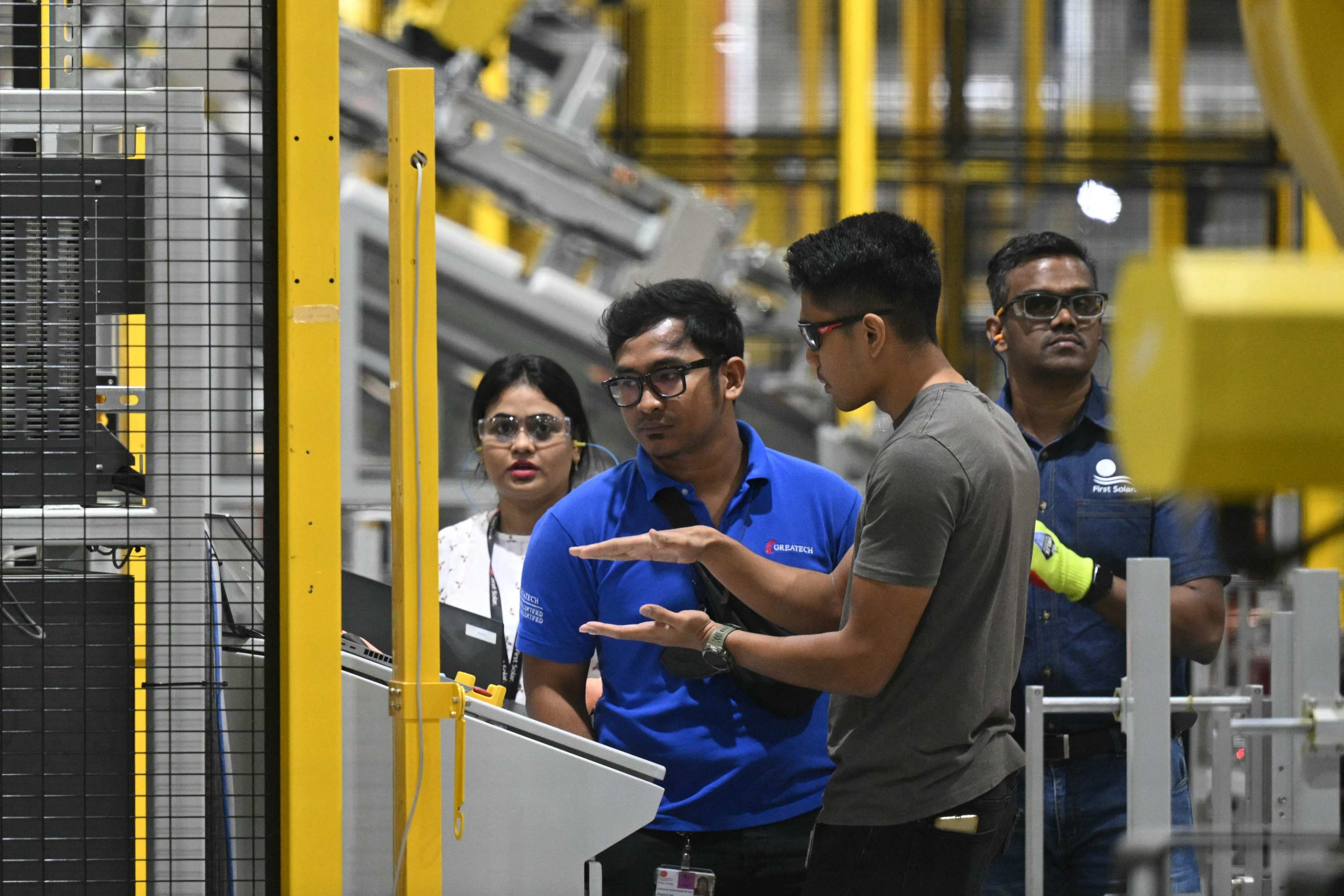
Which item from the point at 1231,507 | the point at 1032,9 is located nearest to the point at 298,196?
the point at 1231,507

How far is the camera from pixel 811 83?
10164 mm

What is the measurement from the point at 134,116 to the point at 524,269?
A: 521 centimetres

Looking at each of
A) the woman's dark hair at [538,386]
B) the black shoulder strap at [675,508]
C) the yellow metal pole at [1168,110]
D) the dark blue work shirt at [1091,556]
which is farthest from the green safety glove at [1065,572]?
the yellow metal pole at [1168,110]

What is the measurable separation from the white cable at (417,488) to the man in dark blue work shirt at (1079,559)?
124 cm

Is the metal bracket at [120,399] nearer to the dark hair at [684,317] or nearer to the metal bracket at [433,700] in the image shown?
the metal bracket at [433,700]

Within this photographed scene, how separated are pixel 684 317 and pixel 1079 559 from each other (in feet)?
3.06

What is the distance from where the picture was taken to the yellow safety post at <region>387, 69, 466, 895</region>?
2.13m

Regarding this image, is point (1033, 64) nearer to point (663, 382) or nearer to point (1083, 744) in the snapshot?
point (1083, 744)

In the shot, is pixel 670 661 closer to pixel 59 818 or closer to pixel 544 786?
pixel 544 786

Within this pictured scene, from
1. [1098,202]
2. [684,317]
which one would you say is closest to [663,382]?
[684,317]

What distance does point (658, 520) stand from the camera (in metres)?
2.62

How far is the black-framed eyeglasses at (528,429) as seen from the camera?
341 centimetres

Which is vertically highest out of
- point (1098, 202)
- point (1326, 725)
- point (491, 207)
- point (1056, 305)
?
point (491, 207)

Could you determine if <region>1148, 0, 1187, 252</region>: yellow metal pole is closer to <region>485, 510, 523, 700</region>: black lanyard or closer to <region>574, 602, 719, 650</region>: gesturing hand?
<region>485, 510, 523, 700</region>: black lanyard
